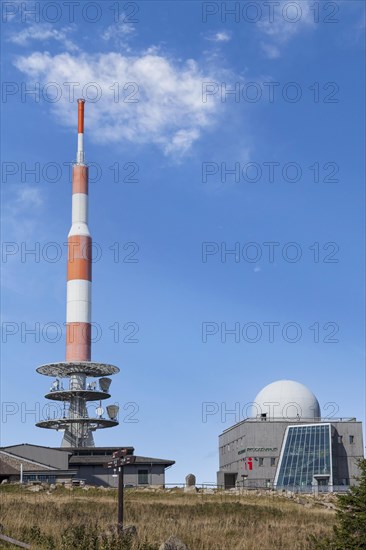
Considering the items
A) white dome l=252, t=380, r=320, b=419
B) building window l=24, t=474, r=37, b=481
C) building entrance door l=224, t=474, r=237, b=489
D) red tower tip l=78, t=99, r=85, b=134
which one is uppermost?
red tower tip l=78, t=99, r=85, b=134

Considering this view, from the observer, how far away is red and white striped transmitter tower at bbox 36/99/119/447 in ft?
281

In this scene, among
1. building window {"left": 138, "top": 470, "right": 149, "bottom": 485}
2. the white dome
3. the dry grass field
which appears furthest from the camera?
the white dome

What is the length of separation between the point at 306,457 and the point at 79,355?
25644mm

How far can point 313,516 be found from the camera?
42.3 meters

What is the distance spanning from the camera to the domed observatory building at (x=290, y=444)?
7944 centimetres

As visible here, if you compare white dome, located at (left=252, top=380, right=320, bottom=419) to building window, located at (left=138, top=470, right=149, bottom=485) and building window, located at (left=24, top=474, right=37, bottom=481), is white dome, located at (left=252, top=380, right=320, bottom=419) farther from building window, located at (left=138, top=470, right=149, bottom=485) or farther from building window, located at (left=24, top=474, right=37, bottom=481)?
building window, located at (left=24, top=474, right=37, bottom=481)

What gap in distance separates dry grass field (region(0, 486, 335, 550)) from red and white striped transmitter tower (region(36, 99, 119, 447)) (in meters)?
31.4

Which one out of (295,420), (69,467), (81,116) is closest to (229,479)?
(295,420)

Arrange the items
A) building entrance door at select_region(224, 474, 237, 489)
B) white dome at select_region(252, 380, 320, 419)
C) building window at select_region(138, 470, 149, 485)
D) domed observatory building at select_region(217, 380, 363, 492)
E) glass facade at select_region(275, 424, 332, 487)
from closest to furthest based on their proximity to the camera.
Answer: building window at select_region(138, 470, 149, 485), glass facade at select_region(275, 424, 332, 487), domed observatory building at select_region(217, 380, 363, 492), white dome at select_region(252, 380, 320, 419), building entrance door at select_region(224, 474, 237, 489)

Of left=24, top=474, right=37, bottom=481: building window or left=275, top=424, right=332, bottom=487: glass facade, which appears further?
left=275, top=424, right=332, bottom=487: glass facade

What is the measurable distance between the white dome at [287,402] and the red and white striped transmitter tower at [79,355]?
16.8 metres

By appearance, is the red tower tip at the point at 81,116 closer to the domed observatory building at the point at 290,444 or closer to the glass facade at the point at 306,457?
the domed observatory building at the point at 290,444

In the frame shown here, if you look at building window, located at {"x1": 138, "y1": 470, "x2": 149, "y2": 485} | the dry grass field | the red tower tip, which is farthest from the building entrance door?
the red tower tip

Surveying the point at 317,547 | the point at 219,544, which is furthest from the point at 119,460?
the point at 317,547
